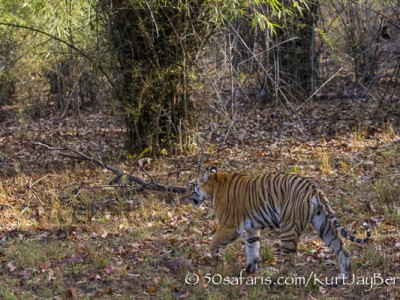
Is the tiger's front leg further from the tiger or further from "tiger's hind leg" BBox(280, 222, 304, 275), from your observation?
"tiger's hind leg" BBox(280, 222, 304, 275)

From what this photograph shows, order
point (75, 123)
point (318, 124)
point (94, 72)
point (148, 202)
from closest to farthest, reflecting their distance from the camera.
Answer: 1. point (148, 202)
2. point (94, 72)
3. point (318, 124)
4. point (75, 123)

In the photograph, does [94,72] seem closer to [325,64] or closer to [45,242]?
[45,242]

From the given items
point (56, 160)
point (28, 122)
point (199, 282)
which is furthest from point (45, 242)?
point (28, 122)

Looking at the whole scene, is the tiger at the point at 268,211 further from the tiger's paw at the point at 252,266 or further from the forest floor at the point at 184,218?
the forest floor at the point at 184,218

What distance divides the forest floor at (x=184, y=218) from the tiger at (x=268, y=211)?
0.25 m

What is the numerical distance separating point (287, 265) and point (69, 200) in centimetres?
436

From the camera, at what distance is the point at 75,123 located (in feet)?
56.4

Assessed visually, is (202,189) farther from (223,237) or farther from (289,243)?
(289,243)

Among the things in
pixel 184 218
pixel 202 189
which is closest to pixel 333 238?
pixel 202 189

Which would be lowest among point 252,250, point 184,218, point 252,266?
point 184,218

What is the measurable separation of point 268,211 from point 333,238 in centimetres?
72

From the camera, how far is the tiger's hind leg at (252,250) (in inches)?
257

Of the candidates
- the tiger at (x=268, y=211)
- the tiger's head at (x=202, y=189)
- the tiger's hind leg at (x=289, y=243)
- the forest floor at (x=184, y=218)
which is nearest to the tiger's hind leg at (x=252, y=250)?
Result: the tiger at (x=268, y=211)

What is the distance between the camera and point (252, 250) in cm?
656
